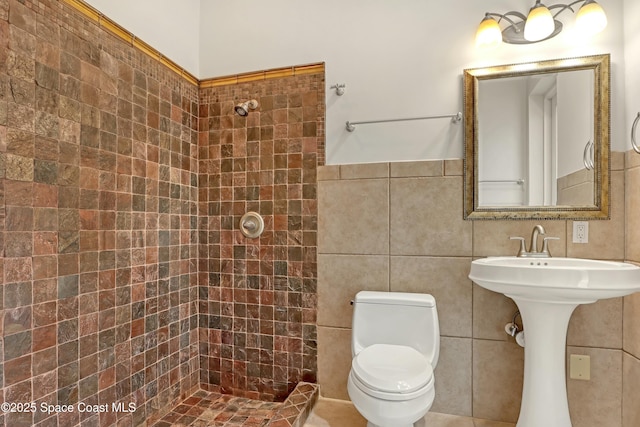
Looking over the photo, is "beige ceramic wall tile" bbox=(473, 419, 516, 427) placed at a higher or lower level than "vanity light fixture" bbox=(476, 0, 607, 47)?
lower

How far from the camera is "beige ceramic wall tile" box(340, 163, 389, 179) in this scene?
6.17ft

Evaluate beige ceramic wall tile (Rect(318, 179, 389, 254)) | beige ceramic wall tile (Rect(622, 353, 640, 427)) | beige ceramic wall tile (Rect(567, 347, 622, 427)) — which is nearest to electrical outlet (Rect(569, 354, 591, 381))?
beige ceramic wall tile (Rect(567, 347, 622, 427))

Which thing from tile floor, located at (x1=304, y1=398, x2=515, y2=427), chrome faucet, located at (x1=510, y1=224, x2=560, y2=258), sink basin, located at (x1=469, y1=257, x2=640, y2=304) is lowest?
tile floor, located at (x1=304, y1=398, x2=515, y2=427)

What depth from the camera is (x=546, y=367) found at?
1460 millimetres

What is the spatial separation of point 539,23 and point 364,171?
3.52 ft

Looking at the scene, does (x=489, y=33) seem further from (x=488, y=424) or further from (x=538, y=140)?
(x=488, y=424)

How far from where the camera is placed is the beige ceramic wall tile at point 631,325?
4.92 ft

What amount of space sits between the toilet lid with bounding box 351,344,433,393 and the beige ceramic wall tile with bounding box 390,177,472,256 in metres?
0.53

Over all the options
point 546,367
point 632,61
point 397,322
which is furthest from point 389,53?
point 546,367

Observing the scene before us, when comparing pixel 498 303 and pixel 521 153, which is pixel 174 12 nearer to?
pixel 521 153

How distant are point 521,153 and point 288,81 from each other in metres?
1.38

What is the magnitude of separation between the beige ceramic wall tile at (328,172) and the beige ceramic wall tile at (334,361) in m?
0.89

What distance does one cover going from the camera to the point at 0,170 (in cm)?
115

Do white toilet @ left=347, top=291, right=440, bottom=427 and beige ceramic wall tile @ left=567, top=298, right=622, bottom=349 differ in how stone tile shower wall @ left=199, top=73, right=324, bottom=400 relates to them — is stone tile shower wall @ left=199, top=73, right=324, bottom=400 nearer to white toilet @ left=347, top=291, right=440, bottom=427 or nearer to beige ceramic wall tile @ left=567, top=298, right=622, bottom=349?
white toilet @ left=347, top=291, right=440, bottom=427
